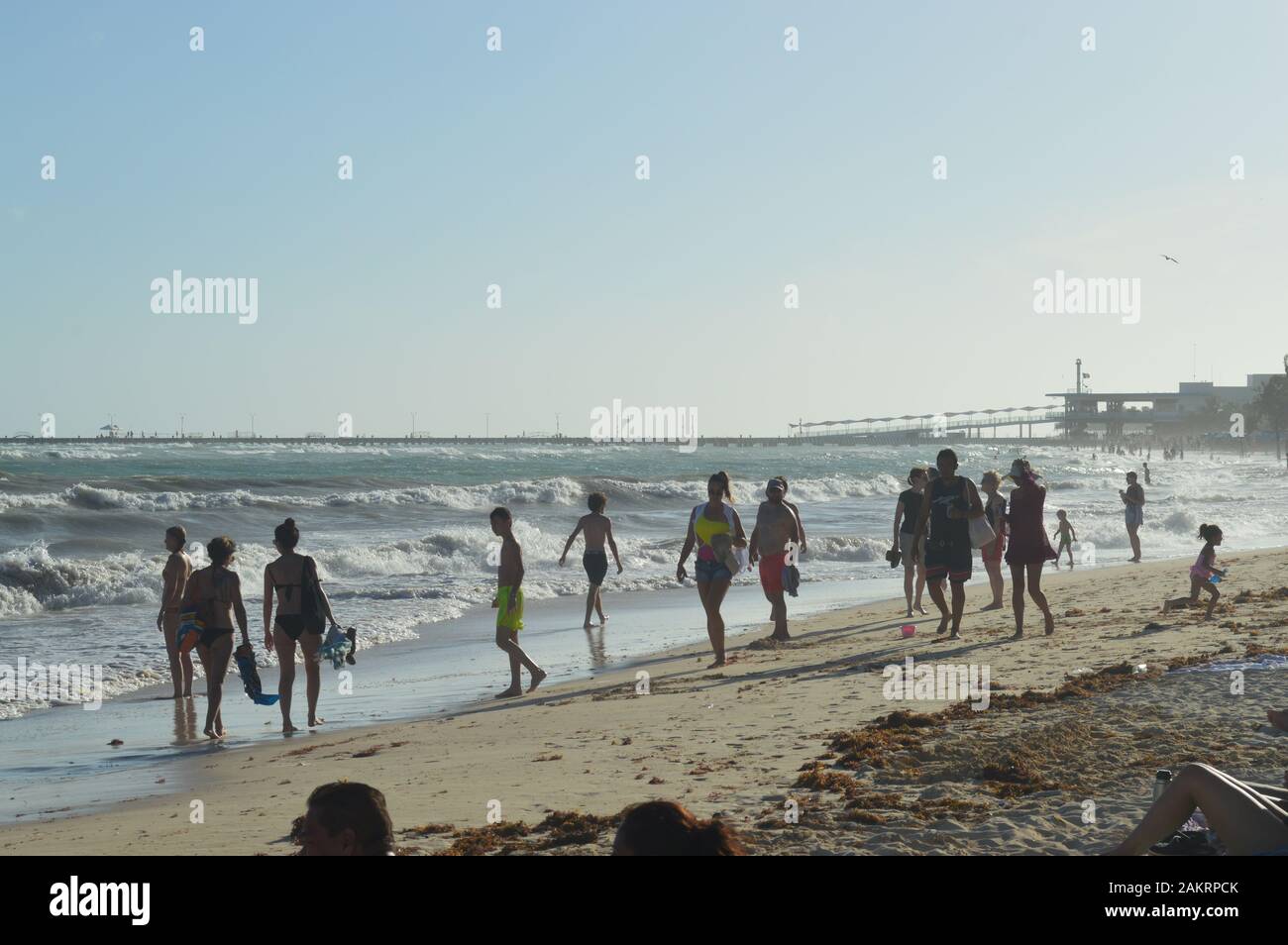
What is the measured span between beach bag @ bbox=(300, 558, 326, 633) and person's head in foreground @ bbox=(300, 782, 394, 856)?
20.3 feet

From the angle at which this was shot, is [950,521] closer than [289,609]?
No

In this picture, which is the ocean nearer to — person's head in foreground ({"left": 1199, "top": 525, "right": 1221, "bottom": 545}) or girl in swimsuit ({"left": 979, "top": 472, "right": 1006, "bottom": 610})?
girl in swimsuit ({"left": 979, "top": 472, "right": 1006, "bottom": 610})

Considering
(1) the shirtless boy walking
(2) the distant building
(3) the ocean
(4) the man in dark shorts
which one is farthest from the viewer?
(2) the distant building

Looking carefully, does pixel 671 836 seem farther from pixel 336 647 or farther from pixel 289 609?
pixel 289 609

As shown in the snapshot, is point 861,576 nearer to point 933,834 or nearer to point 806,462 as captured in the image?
point 933,834

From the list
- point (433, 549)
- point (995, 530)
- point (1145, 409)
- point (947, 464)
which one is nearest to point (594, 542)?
point (995, 530)

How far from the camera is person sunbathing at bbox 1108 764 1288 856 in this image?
3859 millimetres

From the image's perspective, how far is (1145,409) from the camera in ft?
572

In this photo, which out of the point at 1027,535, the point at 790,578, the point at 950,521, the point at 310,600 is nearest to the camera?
the point at 310,600

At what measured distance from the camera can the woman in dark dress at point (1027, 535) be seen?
37.7 feet

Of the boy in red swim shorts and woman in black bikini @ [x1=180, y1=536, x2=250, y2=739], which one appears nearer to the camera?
woman in black bikini @ [x1=180, y1=536, x2=250, y2=739]

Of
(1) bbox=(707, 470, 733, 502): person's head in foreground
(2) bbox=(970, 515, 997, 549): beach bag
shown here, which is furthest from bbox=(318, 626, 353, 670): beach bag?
(2) bbox=(970, 515, 997, 549): beach bag

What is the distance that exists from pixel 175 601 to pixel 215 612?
2147mm

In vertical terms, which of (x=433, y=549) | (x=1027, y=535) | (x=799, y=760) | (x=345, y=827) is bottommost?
(x=433, y=549)
